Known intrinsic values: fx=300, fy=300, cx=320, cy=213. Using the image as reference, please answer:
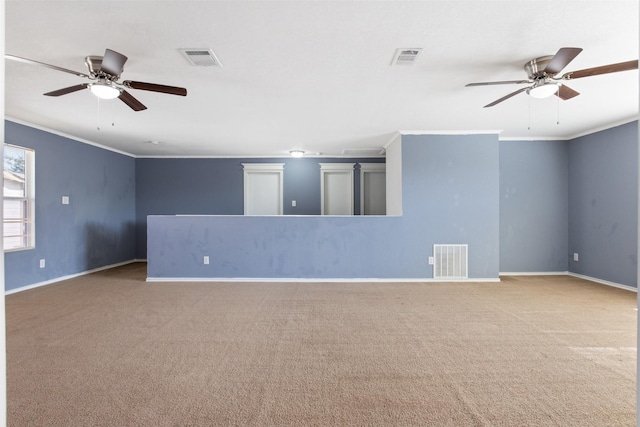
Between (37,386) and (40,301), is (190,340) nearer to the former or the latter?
(37,386)

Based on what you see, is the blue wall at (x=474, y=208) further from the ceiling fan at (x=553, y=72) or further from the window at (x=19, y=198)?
the ceiling fan at (x=553, y=72)

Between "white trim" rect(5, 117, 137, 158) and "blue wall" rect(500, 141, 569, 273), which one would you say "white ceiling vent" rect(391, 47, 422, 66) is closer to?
"blue wall" rect(500, 141, 569, 273)

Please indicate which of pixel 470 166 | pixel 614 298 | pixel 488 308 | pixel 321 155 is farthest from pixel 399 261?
pixel 321 155

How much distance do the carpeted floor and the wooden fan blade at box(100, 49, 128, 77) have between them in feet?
7.59

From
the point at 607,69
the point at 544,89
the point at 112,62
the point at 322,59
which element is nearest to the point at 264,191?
the point at 322,59

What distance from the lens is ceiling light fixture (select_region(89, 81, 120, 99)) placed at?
2605 mm

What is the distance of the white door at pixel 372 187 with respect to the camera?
748 centimetres

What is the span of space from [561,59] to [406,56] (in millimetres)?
1157

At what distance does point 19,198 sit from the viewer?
15.0 ft

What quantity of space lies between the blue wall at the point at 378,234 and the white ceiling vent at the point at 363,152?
162 cm

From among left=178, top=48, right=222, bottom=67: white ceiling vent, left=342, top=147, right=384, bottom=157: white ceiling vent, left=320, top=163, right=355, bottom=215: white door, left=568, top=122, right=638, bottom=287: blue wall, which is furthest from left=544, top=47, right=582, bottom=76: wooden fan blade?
left=320, top=163, right=355, bottom=215: white door

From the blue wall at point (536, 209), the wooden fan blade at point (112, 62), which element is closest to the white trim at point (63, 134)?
the wooden fan blade at point (112, 62)

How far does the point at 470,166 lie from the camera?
5.11m

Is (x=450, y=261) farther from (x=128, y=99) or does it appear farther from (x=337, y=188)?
(x=128, y=99)
